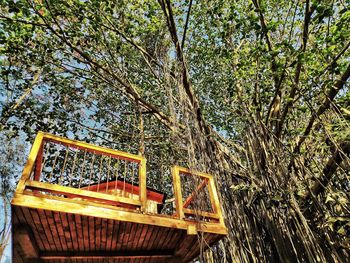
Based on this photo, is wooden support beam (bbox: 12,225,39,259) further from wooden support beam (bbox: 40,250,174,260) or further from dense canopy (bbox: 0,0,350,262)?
dense canopy (bbox: 0,0,350,262)

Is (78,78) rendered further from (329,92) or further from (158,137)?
(329,92)

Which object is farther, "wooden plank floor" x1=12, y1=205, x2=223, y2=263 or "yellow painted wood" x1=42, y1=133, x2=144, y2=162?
"yellow painted wood" x1=42, y1=133, x2=144, y2=162

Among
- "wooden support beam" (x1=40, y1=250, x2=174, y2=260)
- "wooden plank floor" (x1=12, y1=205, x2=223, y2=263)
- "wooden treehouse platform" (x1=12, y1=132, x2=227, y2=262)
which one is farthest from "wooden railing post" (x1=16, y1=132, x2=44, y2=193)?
"wooden support beam" (x1=40, y1=250, x2=174, y2=260)

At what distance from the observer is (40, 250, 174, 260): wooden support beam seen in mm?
2484

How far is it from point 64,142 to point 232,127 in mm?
3523

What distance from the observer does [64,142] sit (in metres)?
2.46

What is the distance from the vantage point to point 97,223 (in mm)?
2205

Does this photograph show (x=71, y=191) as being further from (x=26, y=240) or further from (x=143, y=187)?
(x=143, y=187)

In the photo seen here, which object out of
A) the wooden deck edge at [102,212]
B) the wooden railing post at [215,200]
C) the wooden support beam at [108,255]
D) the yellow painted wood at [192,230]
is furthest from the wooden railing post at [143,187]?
the wooden railing post at [215,200]

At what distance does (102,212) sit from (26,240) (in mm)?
685

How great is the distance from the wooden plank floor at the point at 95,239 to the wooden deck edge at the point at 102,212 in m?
0.05

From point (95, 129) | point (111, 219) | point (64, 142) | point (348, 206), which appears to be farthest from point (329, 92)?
point (95, 129)

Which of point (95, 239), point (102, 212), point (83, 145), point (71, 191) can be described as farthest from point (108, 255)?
point (83, 145)

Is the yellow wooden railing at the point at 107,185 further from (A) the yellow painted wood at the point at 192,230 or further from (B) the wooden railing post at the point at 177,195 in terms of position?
(A) the yellow painted wood at the point at 192,230
